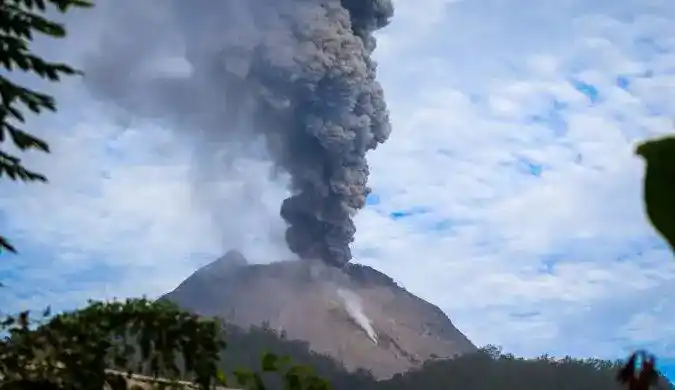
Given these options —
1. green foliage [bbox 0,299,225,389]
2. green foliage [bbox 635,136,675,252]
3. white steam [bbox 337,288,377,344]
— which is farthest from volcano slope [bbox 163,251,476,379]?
green foliage [bbox 635,136,675,252]

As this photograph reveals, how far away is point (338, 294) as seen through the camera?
285 feet

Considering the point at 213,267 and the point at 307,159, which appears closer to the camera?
the point at 307,159

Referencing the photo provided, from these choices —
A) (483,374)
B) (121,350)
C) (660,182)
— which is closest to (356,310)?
(483,374)

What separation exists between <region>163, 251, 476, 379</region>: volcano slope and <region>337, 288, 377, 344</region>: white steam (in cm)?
11

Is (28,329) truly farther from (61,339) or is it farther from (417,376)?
(417,376)

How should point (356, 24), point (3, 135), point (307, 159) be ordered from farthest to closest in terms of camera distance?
point (307, 159) → point (356, 24) → point (3, 135)

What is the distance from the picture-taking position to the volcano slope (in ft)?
271

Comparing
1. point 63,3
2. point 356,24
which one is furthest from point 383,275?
point 63,3

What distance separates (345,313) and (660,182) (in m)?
87.5

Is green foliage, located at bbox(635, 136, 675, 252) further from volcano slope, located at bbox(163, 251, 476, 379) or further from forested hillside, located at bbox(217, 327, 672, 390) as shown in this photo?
volcano slope, located at bbox(163, 251, 476, 379)

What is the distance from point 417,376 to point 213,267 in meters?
46.6

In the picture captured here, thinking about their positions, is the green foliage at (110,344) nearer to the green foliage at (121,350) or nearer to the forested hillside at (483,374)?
the green foliage at (121,350)

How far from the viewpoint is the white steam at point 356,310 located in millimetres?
86500

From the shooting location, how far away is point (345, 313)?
8719cm
